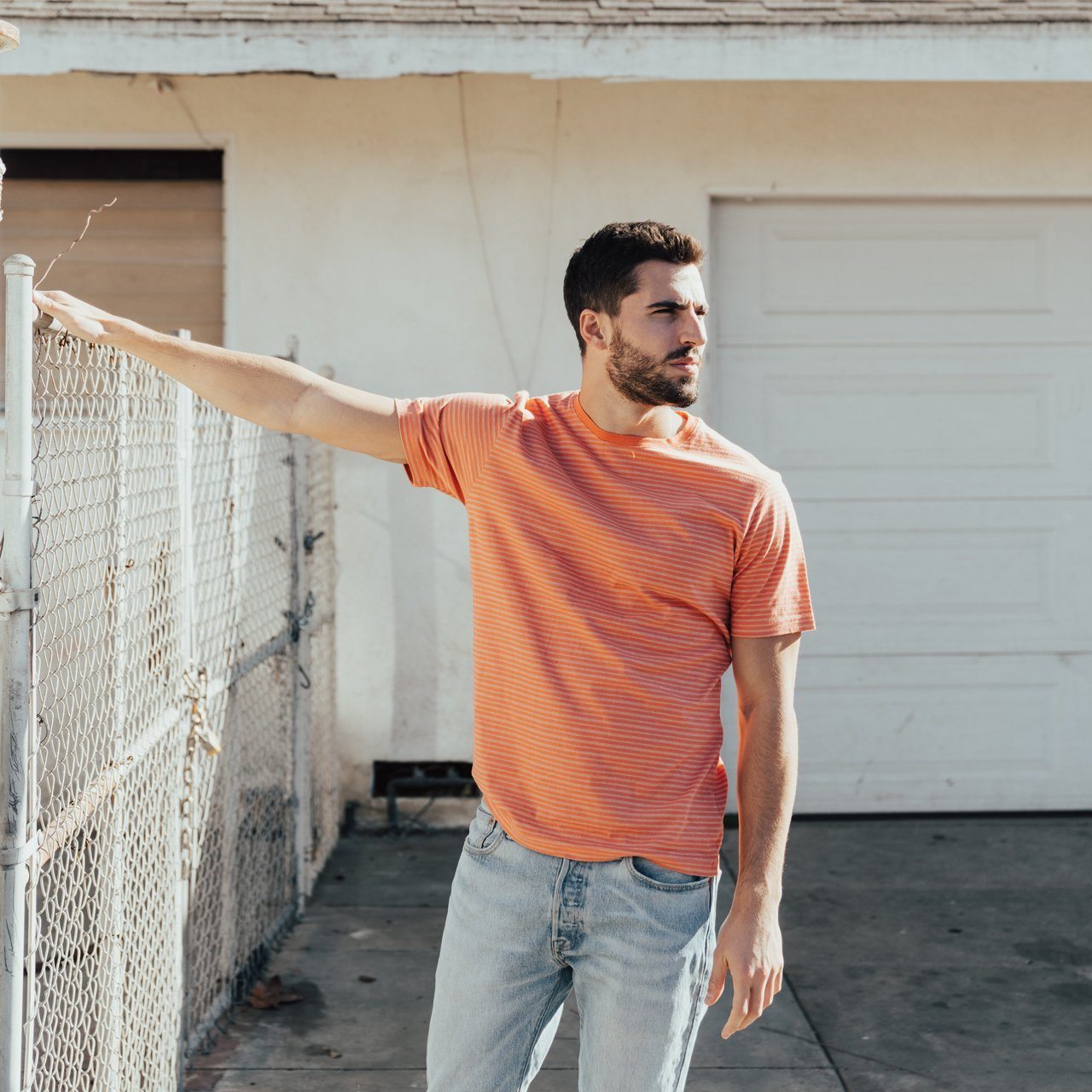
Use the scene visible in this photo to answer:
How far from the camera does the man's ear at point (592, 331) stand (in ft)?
8.18

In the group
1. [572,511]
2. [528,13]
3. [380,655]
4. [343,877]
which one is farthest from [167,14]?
[572,511]

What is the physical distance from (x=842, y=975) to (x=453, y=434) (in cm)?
288

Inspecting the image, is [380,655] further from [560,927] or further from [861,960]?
[560,927]

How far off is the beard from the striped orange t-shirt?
0.09m

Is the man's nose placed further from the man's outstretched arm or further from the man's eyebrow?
the man's outstretched arm

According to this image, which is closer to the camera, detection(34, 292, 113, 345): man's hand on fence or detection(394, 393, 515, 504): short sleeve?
detection(34, 292, 113, 345): man's hand on fence

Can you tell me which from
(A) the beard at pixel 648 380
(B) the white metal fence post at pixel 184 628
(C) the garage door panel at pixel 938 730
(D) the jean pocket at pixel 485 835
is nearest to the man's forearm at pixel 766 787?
(D) the jean pocket at pixel 485 835

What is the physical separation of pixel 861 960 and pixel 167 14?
170 inches

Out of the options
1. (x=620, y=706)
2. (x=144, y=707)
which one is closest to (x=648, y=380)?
(x=620, y=706)

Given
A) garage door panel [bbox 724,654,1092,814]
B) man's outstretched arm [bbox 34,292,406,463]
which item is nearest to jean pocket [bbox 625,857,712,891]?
man's outstretched arm [bbox 34,292,406,463]

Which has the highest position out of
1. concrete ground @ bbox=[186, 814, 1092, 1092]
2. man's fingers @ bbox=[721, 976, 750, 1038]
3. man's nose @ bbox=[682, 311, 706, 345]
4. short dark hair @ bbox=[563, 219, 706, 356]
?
short dark hair @ bbox=[563, 219, 706, 356]

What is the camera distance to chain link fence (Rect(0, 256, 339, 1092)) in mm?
2367

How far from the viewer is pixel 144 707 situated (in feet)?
10.8

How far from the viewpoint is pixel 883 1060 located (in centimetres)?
400
